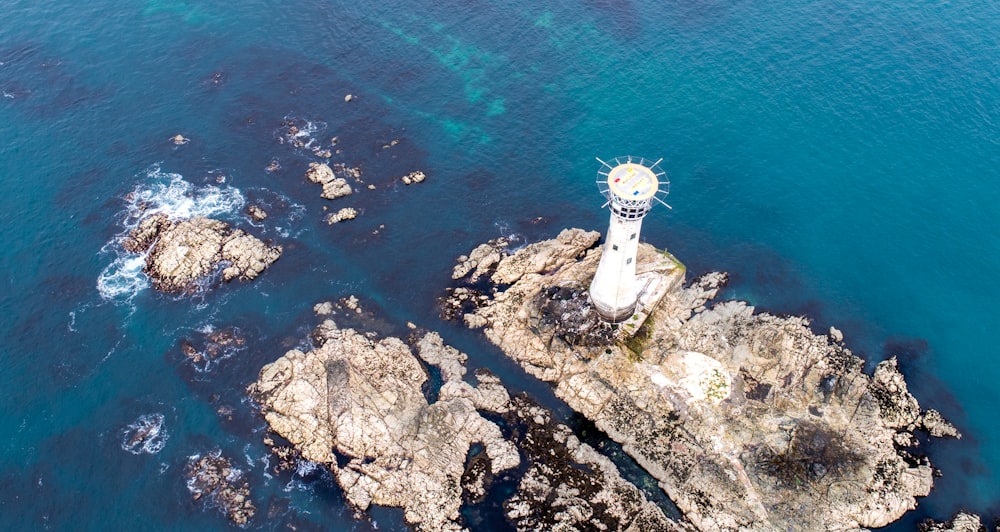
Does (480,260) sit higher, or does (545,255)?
(545,255)

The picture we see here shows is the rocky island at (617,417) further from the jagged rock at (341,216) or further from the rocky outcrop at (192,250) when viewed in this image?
the jagged rock at (341,216)

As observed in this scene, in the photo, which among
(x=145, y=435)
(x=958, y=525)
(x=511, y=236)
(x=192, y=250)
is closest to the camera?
(x=958, y=525)

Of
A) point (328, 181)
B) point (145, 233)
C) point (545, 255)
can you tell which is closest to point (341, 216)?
point (328, 181)

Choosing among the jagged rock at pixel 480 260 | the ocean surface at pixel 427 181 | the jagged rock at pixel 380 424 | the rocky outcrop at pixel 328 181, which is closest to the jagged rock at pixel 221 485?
the ocean surface at pixel 427 181

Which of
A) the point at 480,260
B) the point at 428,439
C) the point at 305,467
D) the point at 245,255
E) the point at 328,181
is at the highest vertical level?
the point at 480,260

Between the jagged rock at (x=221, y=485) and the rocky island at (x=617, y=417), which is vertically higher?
the rocky island at (x=617, y=417)

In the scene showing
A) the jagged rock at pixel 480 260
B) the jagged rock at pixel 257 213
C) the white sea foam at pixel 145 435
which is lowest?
the white sea foam at pixel 145 435

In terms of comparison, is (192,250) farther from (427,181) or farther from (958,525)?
(958,525)
